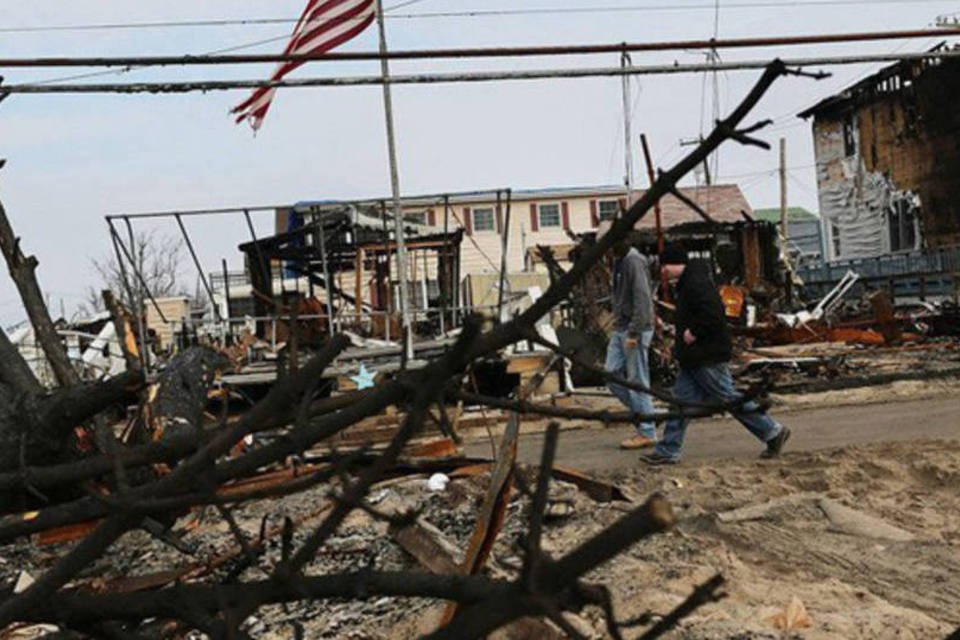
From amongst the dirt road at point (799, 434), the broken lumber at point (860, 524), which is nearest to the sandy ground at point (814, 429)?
the dirt road at point (799, 434)

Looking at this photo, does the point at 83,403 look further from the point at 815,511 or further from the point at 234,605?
the point at 815,511

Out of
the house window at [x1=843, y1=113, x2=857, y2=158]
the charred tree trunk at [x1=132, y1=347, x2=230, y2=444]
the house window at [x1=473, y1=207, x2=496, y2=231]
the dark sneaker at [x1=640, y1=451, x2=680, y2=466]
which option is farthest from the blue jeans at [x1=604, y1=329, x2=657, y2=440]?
the house window at [x1=473, y1=207, x2=496, y2=231]

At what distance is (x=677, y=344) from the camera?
8.73 meters

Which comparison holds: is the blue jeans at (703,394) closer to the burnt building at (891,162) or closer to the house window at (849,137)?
the burnt building at (891,162)

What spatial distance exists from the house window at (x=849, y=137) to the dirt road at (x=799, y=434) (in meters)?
35.0

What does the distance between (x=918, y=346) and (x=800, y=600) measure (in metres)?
17.2

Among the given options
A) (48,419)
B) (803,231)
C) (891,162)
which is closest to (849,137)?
(891,162)

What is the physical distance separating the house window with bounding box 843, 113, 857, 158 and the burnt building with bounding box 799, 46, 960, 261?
0.14ft

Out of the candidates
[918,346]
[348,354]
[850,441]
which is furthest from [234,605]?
[918,346]

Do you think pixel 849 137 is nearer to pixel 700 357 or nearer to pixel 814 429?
pixel 814 429

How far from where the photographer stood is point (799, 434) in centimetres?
1015

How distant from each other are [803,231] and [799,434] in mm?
68237

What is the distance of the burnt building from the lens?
38.8m

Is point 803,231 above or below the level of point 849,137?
below
